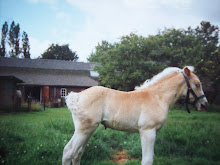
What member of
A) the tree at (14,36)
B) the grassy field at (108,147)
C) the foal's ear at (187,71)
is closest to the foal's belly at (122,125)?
the foal's ear at (187,71)

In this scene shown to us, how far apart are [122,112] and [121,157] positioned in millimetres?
2313

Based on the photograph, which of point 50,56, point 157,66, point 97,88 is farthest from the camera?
point 50,56

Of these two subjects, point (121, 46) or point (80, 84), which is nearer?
point (121, 46)

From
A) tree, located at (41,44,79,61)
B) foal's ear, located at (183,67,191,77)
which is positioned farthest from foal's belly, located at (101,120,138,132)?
tree, located at (41,44,79,61)

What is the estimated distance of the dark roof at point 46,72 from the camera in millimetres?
22812

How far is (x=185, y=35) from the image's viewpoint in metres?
21.3

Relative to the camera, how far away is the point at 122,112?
A: 2928mm

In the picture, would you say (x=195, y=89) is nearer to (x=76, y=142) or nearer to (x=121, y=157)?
(x=76, y=142)

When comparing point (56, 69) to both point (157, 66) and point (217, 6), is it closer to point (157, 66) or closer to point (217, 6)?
point (157, 66)

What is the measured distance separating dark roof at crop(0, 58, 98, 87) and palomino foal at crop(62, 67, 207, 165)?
20.2 meters

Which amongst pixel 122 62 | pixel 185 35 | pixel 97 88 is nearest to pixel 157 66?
pixel 122 62

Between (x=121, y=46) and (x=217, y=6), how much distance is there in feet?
35.7

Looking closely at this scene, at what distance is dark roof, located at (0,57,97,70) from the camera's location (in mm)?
23317

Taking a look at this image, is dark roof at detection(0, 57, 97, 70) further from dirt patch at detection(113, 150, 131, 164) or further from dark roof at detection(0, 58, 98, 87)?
dirt patch at detection(113, 150, 131, 164)
